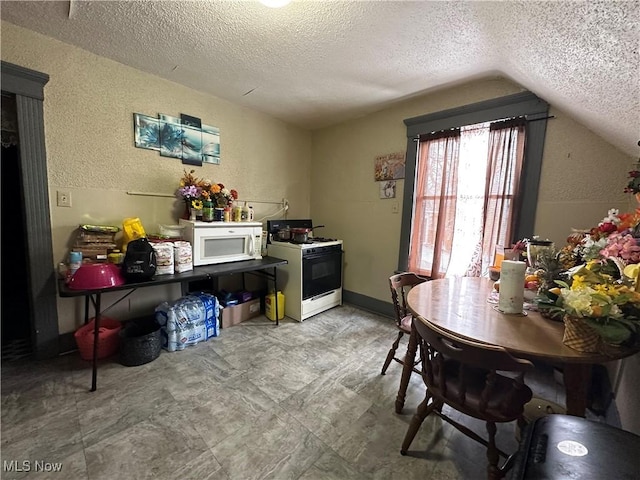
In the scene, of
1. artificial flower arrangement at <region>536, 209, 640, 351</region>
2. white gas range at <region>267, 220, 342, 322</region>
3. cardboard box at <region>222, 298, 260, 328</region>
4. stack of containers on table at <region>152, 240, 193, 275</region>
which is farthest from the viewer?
white gas range at <region>267, 220, 342, 322</region>

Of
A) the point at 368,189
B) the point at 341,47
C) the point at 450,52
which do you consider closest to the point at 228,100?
the point at 341,47

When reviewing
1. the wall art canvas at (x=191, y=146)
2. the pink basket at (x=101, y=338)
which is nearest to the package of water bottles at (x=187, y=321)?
the pink basket at (x=101, y=338)

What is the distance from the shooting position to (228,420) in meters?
1.55

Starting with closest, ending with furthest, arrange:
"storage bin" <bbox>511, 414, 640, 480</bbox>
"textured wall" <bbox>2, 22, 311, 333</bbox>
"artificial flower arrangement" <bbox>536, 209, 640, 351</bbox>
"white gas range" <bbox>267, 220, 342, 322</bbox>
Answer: "storage bin" <bbox>511, 414, 640, 480</bbox>
"artificial flower arrangement" <bbox>536, 209, 640, 351</bbox>
"textured wall" <bbox>2, 22, 311, 333</bbox>
"white gas range" <bbox>267, 220, 342, 322</bbox>

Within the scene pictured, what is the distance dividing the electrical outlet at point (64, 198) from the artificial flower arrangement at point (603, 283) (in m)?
3.27

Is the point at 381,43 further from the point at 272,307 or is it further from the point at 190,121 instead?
the point at 272,307

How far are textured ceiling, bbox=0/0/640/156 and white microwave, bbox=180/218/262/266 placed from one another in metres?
1.42

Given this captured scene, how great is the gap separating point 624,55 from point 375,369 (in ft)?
7.39

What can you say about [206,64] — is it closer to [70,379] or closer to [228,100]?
[228,100]

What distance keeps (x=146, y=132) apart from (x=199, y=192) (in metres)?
0.71

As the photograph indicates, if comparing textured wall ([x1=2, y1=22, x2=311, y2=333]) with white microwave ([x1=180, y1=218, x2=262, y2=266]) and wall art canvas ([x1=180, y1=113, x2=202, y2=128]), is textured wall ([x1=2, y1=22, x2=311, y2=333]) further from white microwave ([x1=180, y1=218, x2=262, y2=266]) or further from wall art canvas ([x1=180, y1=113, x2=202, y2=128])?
white microwave ([x1=180, y1=218, x2=262, y2=266])

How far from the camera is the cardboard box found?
9.02 ft

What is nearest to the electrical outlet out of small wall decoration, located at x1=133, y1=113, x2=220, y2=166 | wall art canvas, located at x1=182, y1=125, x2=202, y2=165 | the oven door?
small wall decoration, located at x1=133, y1=113, x2=220, y2=166

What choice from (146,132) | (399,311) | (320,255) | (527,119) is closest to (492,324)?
(399,311)
